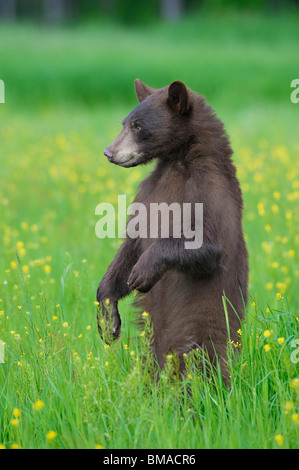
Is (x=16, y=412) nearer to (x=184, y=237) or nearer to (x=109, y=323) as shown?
(x=109, y=323)

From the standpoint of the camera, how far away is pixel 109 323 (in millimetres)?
3488

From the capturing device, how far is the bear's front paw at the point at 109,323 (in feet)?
11.2

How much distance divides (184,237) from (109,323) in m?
0.64

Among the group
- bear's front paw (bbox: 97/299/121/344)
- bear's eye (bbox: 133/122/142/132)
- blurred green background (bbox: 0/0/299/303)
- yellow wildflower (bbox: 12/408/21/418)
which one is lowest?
yellow wildflower (bbox: 12/408/21/418)

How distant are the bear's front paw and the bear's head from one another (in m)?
0.72

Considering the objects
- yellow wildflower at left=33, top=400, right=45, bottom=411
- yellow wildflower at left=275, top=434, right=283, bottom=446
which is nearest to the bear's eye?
yellow wildflower at left=33, top=400, right=45, bottom=411

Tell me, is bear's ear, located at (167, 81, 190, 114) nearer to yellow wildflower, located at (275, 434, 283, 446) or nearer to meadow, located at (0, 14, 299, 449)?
meadow, located at (0, 14, 299, 449)

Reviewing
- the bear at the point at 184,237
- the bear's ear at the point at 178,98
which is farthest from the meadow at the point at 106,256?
the bear's ear at the point at 178,98

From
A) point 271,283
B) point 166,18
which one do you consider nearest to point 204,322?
point 271,283

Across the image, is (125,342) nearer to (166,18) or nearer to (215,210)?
(215,210)

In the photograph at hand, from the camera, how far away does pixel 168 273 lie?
11.2ft

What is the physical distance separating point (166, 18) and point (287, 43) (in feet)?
26.2

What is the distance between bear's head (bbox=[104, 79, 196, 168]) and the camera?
3.39 meters

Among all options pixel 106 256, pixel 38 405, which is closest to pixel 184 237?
pixel 38 405
